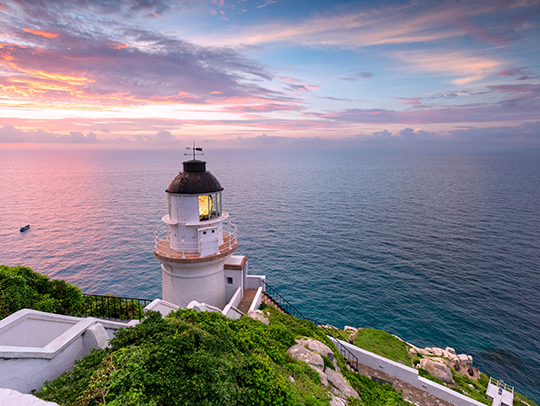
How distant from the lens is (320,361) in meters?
11.2

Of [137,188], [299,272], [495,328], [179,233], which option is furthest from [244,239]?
[137,188]

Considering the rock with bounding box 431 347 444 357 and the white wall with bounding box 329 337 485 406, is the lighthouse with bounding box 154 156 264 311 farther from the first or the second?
the rock with bounding box 431 347 444 357

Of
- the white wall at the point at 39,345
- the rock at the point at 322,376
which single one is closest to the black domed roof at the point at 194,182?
the white wall at the point at 39,345

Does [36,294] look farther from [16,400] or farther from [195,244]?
[195,244]

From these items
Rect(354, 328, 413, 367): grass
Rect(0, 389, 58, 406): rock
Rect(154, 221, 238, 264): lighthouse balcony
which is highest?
Rect(0, 389, 58, 406): rock

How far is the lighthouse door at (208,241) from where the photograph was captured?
56.9 ft

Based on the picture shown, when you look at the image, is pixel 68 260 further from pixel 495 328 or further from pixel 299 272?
pixel 495 328

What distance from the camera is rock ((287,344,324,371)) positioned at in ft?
36.0

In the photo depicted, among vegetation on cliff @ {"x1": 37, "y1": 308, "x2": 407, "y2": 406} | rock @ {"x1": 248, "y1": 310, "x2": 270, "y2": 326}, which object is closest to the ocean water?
rock @ {"x1": 248, "y1": 310, "x2": 270, "y2": 326}

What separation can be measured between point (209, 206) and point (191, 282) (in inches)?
197

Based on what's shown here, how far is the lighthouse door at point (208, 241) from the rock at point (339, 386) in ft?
31.4

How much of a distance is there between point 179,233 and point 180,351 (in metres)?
10.8

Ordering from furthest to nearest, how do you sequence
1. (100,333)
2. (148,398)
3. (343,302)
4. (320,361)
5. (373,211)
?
(373,211) < (343,302) < (320,361) < (100,333) < (148,398)

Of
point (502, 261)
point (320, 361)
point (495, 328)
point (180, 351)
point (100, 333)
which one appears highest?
point (180, 351)
